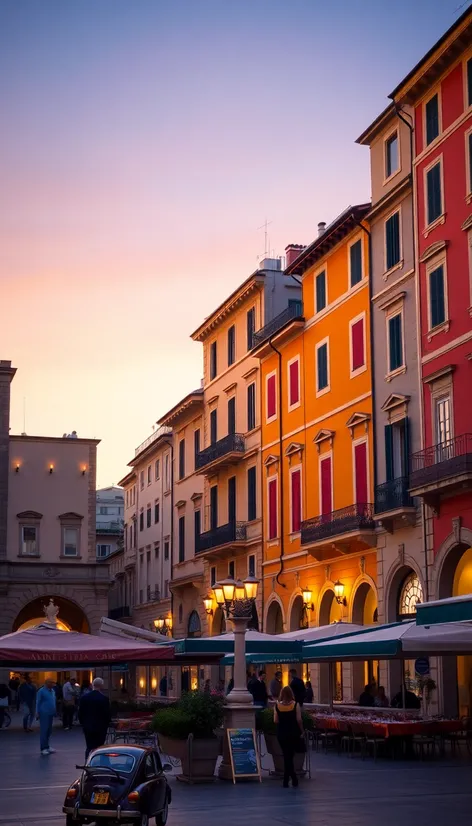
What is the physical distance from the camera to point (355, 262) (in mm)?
37469

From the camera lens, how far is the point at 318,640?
2747 centimetres

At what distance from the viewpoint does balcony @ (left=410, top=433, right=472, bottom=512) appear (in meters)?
27.8

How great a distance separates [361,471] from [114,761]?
23110 millimetres

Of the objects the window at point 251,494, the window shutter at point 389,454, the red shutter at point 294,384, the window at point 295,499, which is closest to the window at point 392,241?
the window shutter at point 389,454

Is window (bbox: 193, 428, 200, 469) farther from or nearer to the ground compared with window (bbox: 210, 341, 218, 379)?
nearer to the ground

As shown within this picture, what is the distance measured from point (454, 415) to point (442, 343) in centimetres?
214

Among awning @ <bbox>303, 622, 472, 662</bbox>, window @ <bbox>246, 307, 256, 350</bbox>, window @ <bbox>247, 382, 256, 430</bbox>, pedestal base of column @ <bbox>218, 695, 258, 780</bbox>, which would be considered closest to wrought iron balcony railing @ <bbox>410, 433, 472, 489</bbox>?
awning @ <bbox>303, 622, 472, 662</bbox>

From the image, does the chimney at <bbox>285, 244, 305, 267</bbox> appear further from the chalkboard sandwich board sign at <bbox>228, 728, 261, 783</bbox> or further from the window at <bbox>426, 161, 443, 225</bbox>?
the chalkboard sandwich board sign at <bbox>228, 728, 261, 783</bbox>

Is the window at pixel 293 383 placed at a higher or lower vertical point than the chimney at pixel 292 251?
lower

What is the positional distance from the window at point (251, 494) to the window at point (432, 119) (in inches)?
720

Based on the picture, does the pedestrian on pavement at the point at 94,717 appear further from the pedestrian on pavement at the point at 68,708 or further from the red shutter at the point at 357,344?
the pedestrian on pavement at the point at 68,708

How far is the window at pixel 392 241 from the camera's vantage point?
34.2 m

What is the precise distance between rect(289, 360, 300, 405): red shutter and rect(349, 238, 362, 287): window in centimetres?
609

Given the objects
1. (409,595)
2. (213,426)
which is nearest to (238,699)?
(409,595)
